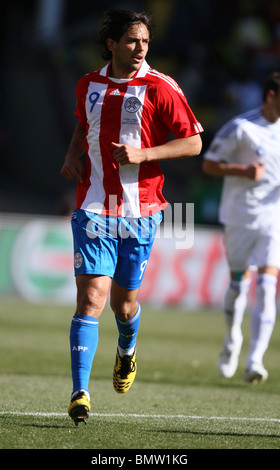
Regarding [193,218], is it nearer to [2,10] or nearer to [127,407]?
[2,10]

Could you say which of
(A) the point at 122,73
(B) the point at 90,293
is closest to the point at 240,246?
(A) the point at 122,73

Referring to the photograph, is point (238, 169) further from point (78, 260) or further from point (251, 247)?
point (78, 260)

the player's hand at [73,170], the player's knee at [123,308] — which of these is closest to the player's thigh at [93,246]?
the player's hand at [73,170]

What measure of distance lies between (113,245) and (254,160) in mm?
2991

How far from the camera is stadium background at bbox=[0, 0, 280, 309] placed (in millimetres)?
21047

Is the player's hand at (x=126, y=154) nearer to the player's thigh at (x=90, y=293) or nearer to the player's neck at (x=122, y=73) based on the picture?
the player's neck at (x=122, y=73)

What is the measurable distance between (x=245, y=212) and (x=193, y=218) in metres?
10.4

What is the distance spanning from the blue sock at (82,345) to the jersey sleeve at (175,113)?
4.09ft

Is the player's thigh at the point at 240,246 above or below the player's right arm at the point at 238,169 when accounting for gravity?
below

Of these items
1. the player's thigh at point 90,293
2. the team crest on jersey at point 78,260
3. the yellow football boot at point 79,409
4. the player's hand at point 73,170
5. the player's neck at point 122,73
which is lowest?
the yellow football boot at point 79,409

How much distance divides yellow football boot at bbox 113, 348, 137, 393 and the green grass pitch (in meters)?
0.17

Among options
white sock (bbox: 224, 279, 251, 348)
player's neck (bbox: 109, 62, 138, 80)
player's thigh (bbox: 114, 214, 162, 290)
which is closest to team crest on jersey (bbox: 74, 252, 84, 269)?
player's thigh (bbox: 114, 214, 162, 290)

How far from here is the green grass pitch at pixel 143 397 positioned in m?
4.43

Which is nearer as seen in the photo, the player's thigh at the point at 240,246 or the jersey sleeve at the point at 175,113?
the jersey sleeve at the point at 175,113
